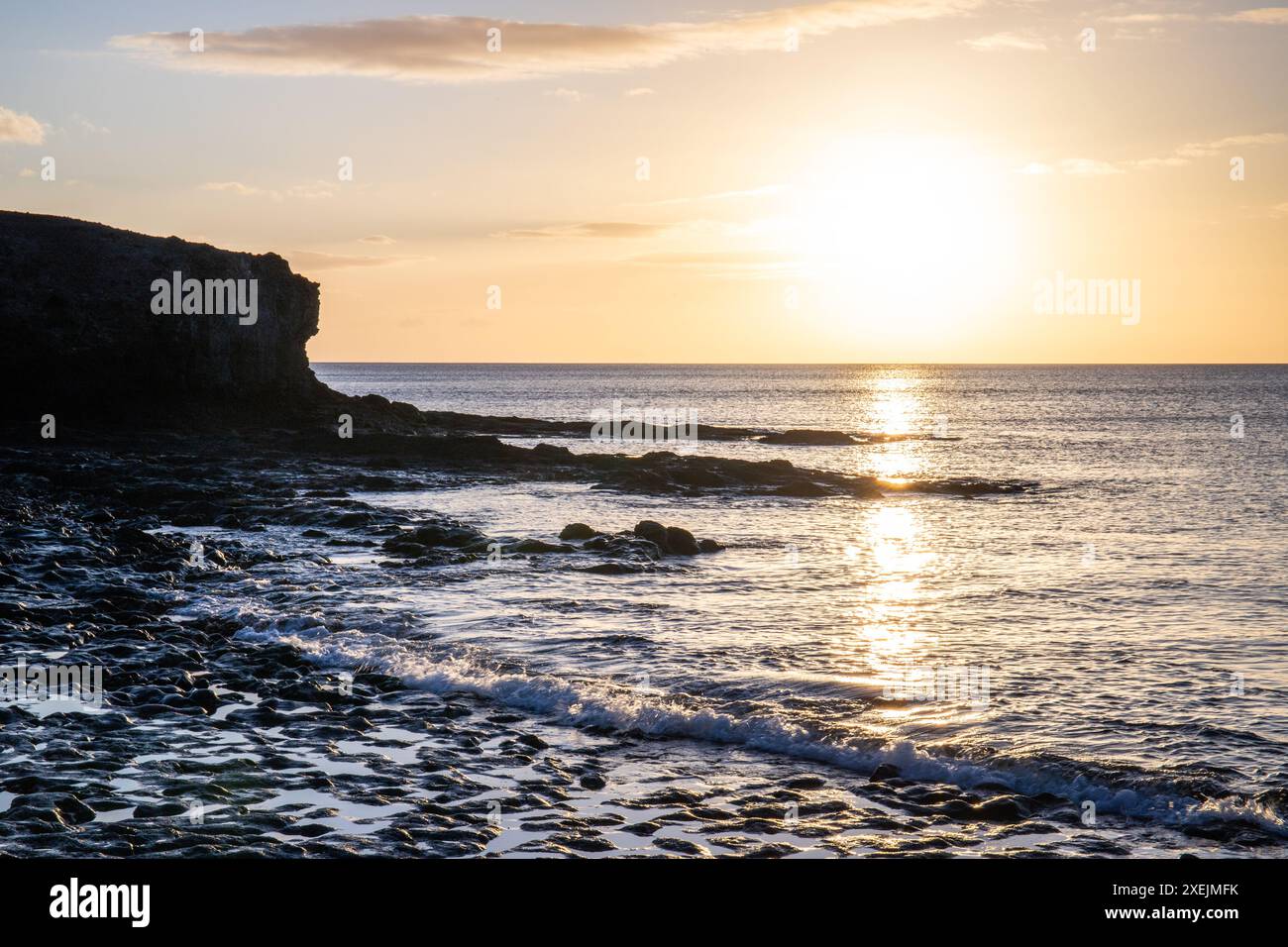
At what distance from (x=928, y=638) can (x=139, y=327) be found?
36.8 metres

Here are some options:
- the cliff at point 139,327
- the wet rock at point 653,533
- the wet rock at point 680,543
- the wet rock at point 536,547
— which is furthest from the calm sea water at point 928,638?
the cliff at point 139,327

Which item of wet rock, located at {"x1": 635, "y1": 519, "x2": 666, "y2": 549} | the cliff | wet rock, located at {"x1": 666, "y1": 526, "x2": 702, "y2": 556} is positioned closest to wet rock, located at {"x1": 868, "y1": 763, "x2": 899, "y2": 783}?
wet rock, located at {"x1": 666, "y1": 526, "x2": 702, "y2": 556}

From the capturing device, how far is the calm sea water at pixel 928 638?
10039mm

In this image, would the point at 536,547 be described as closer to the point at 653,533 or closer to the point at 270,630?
the point at 653,533

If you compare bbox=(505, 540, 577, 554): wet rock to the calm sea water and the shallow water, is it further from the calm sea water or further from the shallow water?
the calm sea water

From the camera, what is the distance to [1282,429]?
230 feet

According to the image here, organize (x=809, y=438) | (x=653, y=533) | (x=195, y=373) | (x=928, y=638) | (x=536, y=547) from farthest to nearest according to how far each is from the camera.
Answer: (x=809, y=438) → (x=195, y=373) → (x=653, y=533) → (x=536, y=547) → (x=928, y=638)

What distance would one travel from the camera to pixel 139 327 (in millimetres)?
42344

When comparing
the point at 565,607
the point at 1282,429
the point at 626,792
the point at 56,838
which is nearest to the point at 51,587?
the point at 565,607

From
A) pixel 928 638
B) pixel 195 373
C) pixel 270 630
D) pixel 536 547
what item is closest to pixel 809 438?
pixel 195 373

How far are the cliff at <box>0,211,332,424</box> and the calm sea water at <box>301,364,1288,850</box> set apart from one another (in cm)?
1584

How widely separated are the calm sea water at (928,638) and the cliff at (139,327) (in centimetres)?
1584
